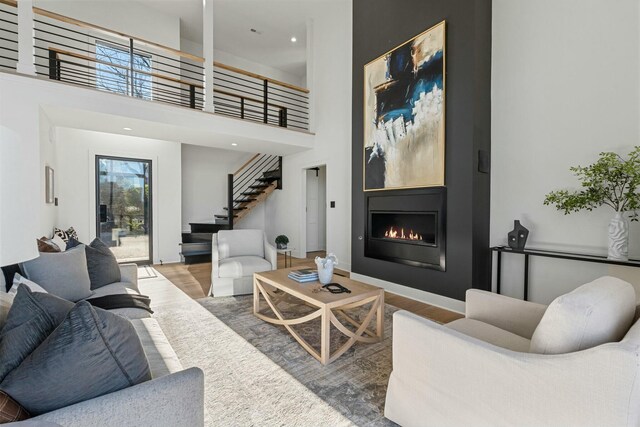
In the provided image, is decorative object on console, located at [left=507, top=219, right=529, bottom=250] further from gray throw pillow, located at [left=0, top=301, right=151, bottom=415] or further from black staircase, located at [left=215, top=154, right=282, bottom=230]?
black staircase, located at [left=215, top=154, right=282, bottom=230]

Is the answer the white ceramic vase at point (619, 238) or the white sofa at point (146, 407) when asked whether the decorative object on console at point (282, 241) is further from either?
the white sofa at point (146, 407)

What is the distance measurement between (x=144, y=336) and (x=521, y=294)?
12.1 ft

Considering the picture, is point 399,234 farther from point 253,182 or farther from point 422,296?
point 253,182

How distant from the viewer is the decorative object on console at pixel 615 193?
2443 millimetres

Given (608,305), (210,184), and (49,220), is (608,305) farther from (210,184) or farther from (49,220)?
(210,184)

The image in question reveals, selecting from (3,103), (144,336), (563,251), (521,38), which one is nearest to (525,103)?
(521,38)

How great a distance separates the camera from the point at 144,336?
1.69 meters

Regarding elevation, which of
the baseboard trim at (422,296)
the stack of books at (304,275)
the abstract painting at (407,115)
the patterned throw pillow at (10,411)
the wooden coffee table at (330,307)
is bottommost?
the baseboard trim at (422,296)

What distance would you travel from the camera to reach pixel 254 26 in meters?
6.72

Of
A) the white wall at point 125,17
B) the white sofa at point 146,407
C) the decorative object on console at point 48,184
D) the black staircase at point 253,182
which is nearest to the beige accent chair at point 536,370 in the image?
the white sofa at point 146,407

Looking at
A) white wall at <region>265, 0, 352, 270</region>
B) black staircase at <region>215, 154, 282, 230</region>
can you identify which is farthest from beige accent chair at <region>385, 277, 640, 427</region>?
black staircase at <region>215, 154, 282, 230</region>

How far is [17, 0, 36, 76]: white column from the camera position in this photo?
364 centimetres

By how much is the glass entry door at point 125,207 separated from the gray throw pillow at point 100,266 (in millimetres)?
3344

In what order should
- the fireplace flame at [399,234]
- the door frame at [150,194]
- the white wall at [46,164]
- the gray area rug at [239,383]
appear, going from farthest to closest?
the door frame at [150,194]
the fireplace flame at [399,234]
the white wall at [46,164]
the gray area rug at [239,383]
